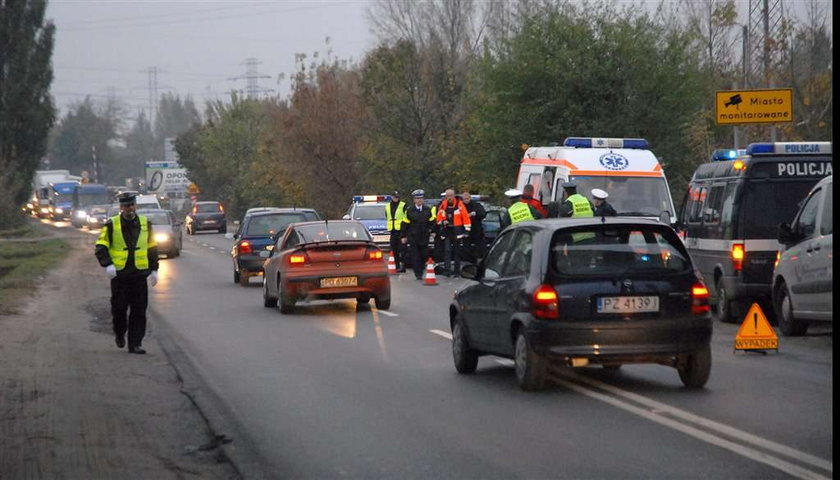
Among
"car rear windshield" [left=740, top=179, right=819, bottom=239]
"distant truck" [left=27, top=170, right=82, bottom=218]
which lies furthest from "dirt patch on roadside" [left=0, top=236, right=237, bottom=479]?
"distant truck" [left=27, top=170, right=82, bottom=218]

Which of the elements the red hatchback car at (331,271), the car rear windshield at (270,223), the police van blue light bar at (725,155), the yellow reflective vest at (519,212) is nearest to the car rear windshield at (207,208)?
the car rear windshield at (270,223)

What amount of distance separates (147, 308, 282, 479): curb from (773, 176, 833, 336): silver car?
685cm

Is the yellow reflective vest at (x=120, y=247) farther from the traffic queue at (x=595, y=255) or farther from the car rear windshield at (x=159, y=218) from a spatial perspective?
the car rear windshield at (x=159, y=218)

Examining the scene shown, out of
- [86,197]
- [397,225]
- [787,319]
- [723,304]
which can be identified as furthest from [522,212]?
[86,197]

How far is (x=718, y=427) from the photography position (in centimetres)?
902

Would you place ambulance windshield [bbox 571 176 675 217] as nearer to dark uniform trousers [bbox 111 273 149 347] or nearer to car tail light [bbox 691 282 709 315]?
dark uniform trousers [bbox 111 273 149 347]

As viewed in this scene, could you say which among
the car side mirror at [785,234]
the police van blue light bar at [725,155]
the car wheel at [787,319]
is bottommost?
the car wheel at [787,319]

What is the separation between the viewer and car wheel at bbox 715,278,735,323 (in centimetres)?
1797

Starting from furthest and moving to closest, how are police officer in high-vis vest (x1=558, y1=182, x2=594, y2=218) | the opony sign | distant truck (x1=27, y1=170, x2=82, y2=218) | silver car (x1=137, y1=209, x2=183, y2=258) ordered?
distant truck (x1=27, y1=170, x2=82, y2=218)
the opony sign
silver car (x1=137, y1=209, x2=183, y2=258)
police officer in high-vis vest (x1=558, y1=182, x2=594, y2=218)

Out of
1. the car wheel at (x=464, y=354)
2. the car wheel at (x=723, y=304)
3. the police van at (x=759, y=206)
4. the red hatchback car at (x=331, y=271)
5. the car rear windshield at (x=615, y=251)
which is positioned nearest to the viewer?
the car rear windshield at (x=615, y=251)

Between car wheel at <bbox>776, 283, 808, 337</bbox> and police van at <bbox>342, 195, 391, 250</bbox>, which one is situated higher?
Result: police van at <bbox>342, 195, 391, 250</bbox>

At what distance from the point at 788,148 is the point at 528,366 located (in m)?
8.40

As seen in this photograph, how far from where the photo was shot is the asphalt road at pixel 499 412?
7945mm

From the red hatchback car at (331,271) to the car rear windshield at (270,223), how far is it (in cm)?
690
